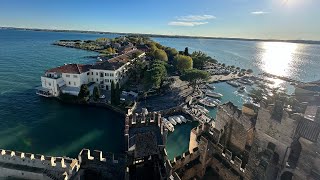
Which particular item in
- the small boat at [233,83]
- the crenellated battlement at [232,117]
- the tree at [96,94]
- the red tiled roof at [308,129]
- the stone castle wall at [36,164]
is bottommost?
the small boat at [233,83]

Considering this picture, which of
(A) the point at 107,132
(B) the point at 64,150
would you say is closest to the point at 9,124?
(B) the point at 64,150

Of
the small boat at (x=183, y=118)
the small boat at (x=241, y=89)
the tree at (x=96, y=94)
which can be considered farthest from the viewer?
the small boat at (x=241, y=89)

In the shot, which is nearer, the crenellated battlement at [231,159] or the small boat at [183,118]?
the crenellated battlement at [231,159]

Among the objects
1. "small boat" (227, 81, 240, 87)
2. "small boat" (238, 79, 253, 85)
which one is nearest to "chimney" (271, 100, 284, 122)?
"small boat" (227, 81, 240, 87)

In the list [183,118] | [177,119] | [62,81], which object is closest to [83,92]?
[62,81]

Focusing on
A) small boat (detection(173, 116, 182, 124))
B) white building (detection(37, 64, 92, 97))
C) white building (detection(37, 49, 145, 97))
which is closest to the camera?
small boat (detection(173, 116, 182, 124))

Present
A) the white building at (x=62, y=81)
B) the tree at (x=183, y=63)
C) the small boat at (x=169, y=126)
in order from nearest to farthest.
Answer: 1. the small boat at (x=169, y=126)
2. the white building at (x=62, y=81)
3. the tree at (x=183, y=63)

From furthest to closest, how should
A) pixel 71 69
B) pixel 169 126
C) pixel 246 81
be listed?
pixel 246 81 → pixel 71 69 → pixel 169 126

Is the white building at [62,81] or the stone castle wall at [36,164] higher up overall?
the stone castle wall at [36,164]

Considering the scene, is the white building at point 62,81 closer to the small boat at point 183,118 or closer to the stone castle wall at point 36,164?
the small boat at point 183,118

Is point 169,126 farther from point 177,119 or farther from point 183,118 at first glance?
point 183,118

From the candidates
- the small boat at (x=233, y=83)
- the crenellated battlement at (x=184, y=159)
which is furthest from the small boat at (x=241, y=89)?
the crenellated battlement at (x=184, y=159)

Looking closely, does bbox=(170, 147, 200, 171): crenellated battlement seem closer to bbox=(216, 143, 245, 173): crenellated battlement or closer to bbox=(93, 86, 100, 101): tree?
bbox=(216, 143, 245, 173): crenellated battlement
